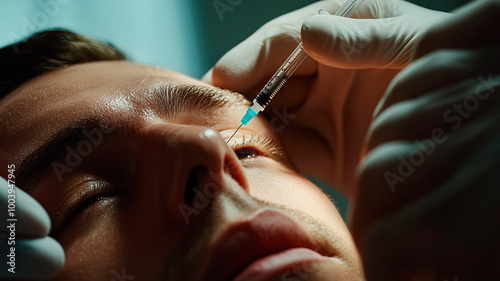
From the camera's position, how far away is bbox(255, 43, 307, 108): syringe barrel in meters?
0.81

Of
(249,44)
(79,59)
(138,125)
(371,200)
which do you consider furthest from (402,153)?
(79,59)

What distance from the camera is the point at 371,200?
0.42 meters

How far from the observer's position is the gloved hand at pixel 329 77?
799 millimetres

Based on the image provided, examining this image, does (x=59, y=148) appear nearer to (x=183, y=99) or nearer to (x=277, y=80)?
(x=183, y=99)

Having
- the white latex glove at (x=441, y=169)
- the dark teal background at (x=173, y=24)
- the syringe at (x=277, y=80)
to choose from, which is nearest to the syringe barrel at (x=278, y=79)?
the syringe at (x=277, y=80)

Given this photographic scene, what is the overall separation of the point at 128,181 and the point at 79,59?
54 centimetres

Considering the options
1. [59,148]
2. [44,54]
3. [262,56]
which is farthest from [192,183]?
[44,54]

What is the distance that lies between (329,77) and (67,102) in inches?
25.5

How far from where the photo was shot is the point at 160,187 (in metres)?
0.60

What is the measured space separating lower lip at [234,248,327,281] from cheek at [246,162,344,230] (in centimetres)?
12

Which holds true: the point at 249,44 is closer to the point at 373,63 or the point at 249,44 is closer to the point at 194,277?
the point at 373,63

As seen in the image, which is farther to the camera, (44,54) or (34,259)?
(44,54)

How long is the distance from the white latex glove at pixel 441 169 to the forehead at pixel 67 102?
43 cm

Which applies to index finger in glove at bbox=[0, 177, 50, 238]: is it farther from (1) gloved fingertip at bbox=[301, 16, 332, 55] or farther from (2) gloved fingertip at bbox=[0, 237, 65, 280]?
(1) gloved fingertip at bbox=[301, 16, 332, 55]
